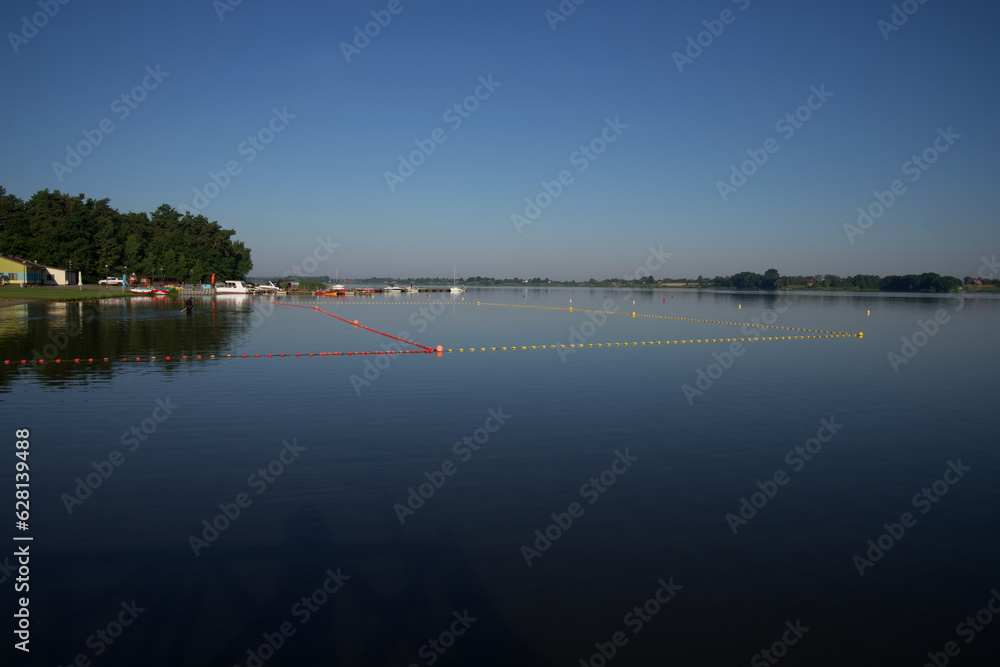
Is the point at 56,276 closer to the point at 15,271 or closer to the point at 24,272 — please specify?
the point at 24,272

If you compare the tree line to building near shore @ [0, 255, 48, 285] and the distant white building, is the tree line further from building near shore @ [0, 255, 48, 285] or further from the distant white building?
building near shore @ [0, 255, 48, 285]

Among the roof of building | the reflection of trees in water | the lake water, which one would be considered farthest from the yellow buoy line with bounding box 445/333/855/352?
the roof of building

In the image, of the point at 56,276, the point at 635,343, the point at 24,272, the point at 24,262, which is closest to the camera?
the point at 635,343

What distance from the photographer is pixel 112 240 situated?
392 feet

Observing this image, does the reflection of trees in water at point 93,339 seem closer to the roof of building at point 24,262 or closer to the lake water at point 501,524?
the lake water at point 501,524

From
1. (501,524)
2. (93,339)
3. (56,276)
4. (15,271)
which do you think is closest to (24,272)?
(15,271)

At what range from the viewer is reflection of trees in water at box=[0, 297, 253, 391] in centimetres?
2485

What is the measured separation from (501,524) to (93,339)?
34416mm

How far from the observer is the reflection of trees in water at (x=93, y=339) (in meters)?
24.9

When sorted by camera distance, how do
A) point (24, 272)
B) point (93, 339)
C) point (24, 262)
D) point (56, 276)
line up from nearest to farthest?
point (93, 339) → point (24, 272) → point (24, 262) → point (56, 276)

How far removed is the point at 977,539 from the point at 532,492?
22.9 ft

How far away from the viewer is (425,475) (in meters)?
12.6

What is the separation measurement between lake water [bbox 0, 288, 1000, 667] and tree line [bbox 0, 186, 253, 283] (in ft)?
361

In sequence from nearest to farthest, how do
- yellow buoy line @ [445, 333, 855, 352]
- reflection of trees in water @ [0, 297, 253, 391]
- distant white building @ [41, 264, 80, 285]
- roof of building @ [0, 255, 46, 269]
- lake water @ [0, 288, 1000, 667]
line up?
lake water @ [0, 288, 1000, 667] < reflection of trees in water @ [0, 297, 253, 391] < yellow buoy line @ [445, 333, 855, 352] < roof of building @ [0, 255, 46, 269] < distant white building @ [41, 264, 80, 285]
